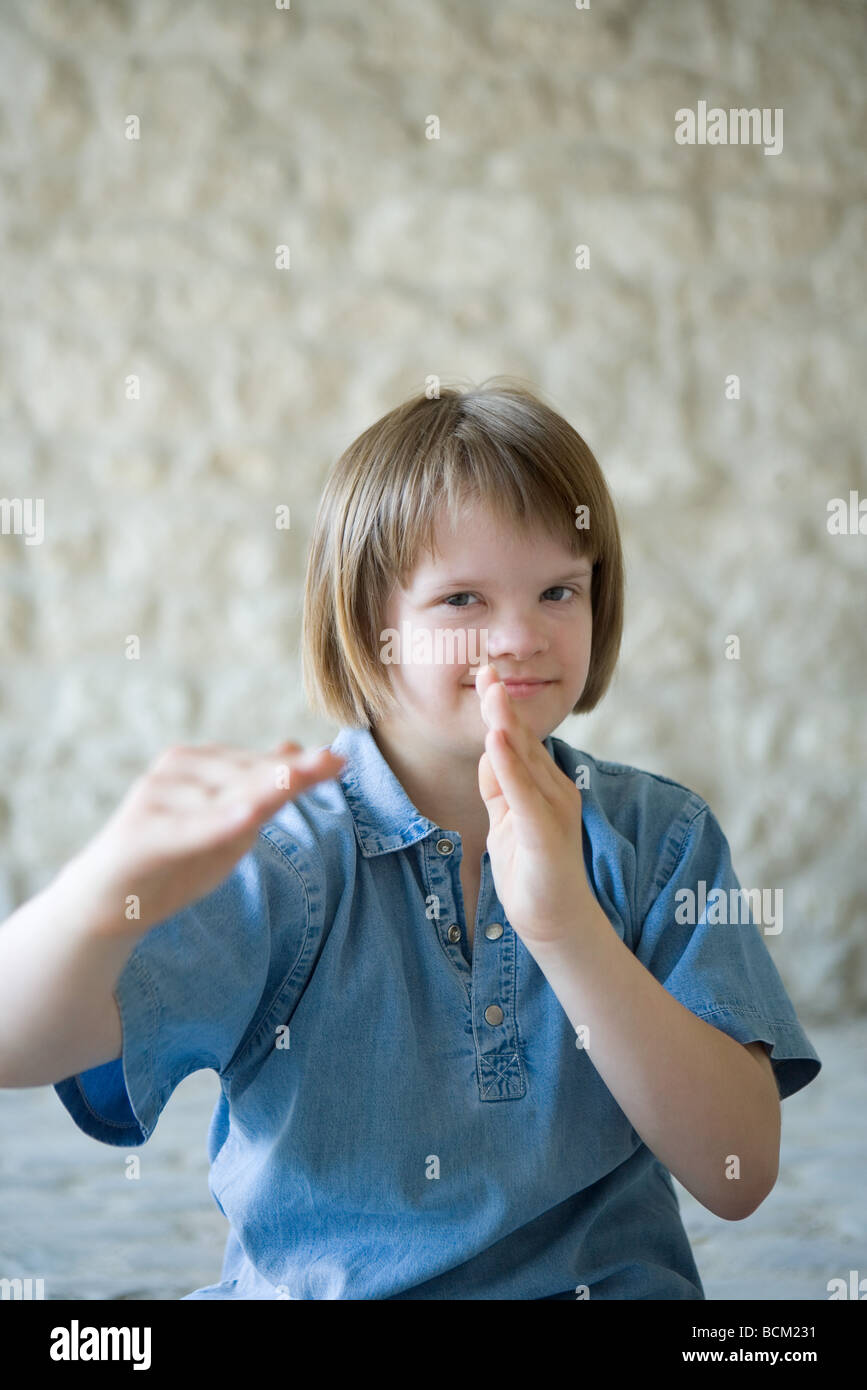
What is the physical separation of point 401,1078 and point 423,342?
2024 mm

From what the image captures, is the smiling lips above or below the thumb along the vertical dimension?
above

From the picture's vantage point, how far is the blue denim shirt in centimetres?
95

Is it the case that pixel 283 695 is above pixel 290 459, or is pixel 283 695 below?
below

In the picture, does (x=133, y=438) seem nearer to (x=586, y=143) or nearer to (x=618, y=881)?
(x=586, y=143)

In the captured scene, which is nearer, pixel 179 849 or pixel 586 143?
pixel 179 849

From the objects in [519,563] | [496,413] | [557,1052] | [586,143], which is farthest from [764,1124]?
[586,143]

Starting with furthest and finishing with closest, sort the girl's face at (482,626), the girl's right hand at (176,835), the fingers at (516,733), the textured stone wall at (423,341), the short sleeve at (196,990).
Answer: the textured stone wall at (423,341) → the girl's face at (482,626) → the fingers at (516,733) → the short sleeve at (196,990) → the girl's right hand at (176,835)

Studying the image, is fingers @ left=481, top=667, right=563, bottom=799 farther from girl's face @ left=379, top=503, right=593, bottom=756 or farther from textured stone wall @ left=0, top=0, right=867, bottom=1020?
textured stone wall @ left=0, top=0, right=867, bottom=1020

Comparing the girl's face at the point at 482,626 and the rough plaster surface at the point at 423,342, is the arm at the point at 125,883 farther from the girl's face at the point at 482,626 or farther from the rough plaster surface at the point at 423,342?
the rough plaster surface at the point at 423,342

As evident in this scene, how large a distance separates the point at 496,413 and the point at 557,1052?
593 mm

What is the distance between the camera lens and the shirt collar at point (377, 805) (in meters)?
1.05

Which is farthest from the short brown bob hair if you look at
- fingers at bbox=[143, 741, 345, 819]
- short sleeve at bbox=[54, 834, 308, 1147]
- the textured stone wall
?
the textured stone wall

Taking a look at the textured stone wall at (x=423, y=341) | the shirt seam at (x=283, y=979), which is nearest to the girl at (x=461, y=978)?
the shirt seam at (x=283, y=979)
